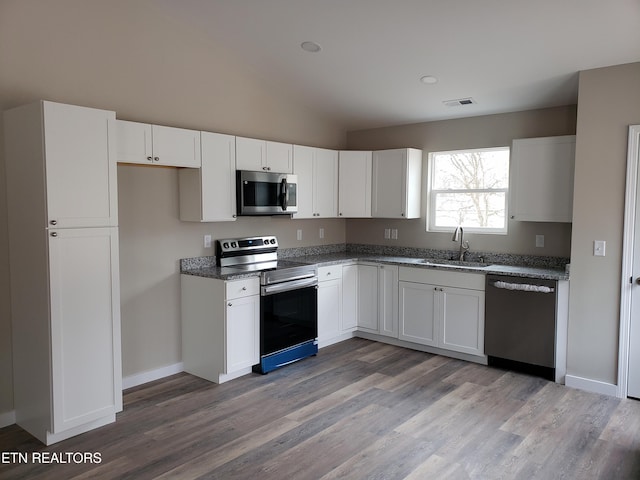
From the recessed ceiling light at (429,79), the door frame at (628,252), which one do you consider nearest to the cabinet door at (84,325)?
the recessed ceiling light at (429,79)

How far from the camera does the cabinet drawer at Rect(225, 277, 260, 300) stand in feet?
12.7

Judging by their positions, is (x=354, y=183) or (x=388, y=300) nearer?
(x=388, y=300)

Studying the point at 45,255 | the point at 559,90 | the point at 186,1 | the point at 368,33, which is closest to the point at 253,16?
the point at 186,1

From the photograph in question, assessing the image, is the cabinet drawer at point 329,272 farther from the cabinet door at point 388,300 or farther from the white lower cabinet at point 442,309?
the white lower cabinet at point 442,309

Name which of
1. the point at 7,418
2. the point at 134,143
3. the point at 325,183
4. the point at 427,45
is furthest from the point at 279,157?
the point at 7,418

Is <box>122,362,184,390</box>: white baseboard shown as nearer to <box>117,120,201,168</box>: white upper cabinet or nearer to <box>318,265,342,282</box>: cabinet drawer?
<box>318,265,342,282</box>: cabinet drawer

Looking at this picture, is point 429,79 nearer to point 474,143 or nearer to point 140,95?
point 474,143

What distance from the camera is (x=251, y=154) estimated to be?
14.6ft

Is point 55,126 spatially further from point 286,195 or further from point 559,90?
point 559,90

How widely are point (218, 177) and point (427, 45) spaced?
6.54ft

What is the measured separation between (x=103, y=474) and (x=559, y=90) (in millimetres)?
4352

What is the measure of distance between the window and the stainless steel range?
1.68m

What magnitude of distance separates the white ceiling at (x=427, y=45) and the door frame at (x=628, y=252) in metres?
0.65

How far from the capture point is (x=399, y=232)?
18.4 feet
